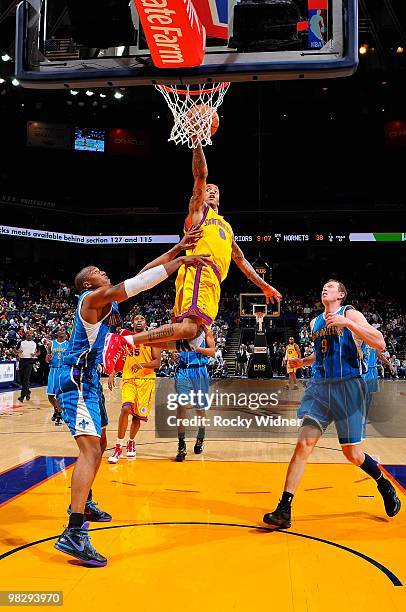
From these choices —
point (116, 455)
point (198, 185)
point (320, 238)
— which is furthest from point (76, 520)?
point (320, 238)

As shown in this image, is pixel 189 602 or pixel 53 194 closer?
pixel 189 602

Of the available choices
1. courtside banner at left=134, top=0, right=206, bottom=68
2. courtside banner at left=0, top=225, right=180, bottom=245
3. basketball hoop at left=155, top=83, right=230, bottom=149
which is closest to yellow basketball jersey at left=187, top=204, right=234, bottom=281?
basketball hoop at left=155, top=83, right=230, bottom=149

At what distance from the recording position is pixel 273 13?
447 centimetres

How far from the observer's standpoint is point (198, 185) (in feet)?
15.3

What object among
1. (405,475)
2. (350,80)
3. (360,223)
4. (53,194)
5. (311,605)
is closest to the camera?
(311,605)

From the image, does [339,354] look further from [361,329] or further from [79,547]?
[79,547]

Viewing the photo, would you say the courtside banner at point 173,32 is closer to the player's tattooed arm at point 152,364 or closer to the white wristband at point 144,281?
the white wristband at point 144,281

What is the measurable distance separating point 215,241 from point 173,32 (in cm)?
161

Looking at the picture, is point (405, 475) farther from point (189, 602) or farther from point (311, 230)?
point (311, 230)

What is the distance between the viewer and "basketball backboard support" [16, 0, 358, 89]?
4.18 metres

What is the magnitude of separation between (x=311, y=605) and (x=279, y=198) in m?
26.4

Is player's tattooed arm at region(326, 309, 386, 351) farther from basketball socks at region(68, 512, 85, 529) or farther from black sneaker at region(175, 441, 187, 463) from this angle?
black sneaker at region(175, 441, 187, 463)

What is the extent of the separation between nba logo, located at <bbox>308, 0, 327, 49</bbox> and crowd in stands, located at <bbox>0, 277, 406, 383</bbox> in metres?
14.7

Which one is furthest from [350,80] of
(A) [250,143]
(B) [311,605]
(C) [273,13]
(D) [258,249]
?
(B) [311,605]
